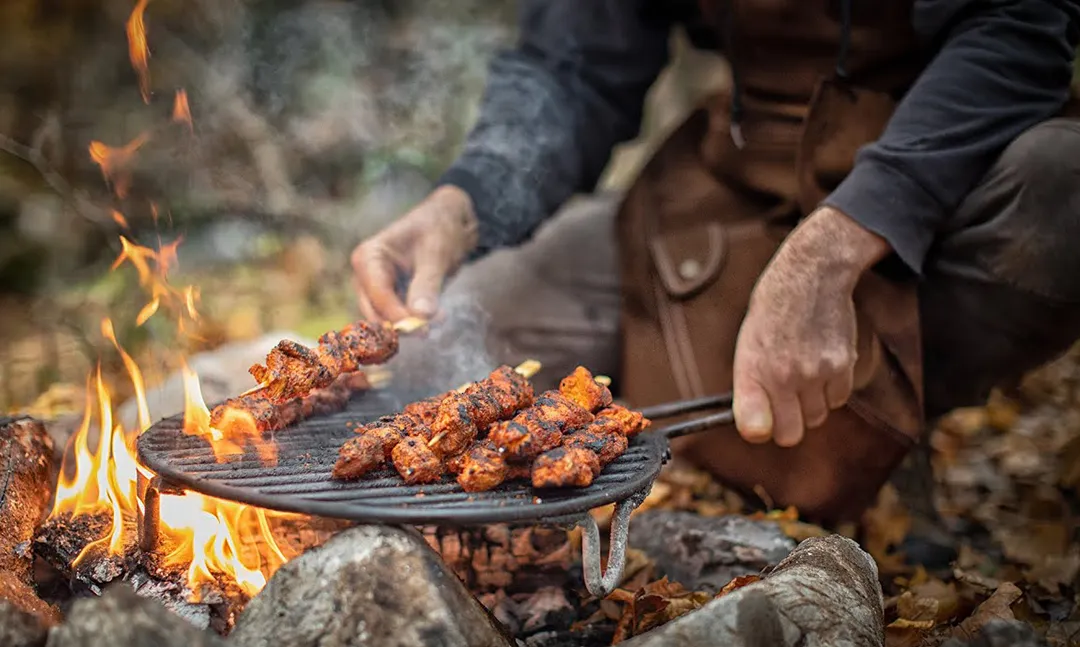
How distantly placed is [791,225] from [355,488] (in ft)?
7.02

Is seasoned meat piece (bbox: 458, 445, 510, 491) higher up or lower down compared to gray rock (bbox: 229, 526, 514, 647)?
higher up

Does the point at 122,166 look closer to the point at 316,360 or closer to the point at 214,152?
the point at 214,152

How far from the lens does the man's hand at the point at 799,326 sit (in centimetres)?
254

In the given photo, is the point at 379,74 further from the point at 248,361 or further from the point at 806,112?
the point at 806,112

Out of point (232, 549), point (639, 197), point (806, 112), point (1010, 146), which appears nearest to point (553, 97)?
point (639, 197)

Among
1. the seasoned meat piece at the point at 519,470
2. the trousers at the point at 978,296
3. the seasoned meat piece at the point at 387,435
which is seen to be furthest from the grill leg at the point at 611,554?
the trousers at the point at 978,296

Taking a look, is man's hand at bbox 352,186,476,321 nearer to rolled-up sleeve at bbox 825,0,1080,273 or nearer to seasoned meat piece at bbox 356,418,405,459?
seasoned meat piece at bbox 356,418,405,459

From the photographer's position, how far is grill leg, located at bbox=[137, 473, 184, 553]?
6.66 ft

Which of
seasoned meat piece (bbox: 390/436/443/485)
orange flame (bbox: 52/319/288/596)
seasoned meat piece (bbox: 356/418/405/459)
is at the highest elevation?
seasoned meat piece (bbox: 356/418/405/459)

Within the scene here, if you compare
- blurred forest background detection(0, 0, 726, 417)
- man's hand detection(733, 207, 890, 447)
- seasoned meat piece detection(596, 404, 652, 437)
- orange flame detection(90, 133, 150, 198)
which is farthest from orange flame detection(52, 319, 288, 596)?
orange flame detection(90, 133, 150, 198)

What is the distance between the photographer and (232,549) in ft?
7.50

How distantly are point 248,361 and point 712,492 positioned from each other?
2.16 metres

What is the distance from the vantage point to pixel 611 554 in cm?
207

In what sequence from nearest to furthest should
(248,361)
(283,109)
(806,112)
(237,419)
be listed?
1. (237,419)
2. (806,112)
3. (248,361)
4. (283,109)
